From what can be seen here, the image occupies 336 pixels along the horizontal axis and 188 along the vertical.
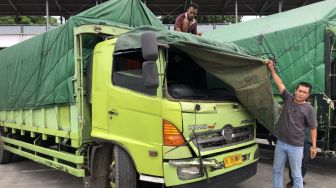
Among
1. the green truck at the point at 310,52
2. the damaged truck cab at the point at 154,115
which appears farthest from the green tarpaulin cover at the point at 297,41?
the damaged truck cab at the point at 154,115

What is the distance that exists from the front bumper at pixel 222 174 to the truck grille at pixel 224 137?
0.41ft

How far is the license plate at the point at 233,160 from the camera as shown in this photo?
4.70 meters

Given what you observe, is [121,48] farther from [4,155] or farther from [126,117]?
[4,155]

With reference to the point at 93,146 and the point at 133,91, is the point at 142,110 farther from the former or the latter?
the point at 93,146

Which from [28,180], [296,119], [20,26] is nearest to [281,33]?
[296,119]

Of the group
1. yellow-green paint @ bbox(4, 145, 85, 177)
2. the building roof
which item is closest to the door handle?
yellow-green paint @ bbox(4, 145, 85, 177)

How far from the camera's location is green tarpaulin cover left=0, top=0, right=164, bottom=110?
5617 millimetres

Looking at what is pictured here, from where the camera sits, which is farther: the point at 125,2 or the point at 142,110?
the point at 125,2

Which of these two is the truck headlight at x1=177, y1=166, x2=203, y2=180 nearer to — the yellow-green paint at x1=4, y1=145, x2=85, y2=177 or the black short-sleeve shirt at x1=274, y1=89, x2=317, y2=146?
the black short-sleeve shirt at x1=274, y1=89, x2=317, y2=146

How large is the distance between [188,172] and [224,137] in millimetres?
739

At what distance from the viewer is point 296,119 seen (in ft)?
16.2

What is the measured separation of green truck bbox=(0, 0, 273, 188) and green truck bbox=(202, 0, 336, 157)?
68.8 inches

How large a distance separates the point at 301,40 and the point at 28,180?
5816 millimetres

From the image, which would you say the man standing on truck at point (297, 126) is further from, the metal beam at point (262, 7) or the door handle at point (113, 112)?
the metal beam at point (262, 7)
